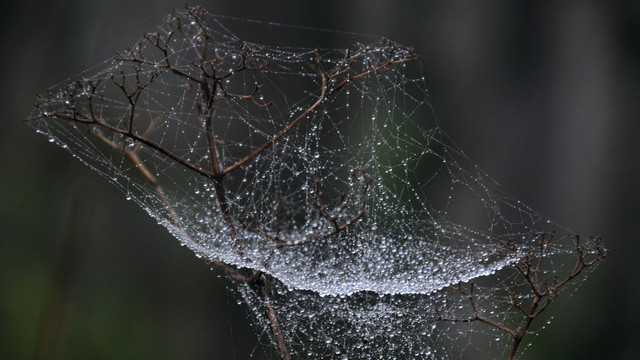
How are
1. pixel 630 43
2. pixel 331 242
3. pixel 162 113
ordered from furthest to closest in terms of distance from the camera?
pixel 630 43 → pixel 162 113 → pixel 331 242

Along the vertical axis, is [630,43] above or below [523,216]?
above

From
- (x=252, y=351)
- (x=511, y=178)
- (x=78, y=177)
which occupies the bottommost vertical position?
(x=252, y=351)

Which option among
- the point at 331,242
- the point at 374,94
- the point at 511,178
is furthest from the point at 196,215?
the point at 511,178

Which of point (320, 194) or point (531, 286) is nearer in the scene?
point (320, 194)

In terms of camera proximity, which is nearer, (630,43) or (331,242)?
(331,242)

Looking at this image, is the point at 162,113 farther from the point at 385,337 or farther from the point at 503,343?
the point at 503,343

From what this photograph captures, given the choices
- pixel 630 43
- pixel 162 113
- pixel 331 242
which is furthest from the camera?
pixel 630 43

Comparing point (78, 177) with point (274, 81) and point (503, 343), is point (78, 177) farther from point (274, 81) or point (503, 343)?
point (503, 343)
